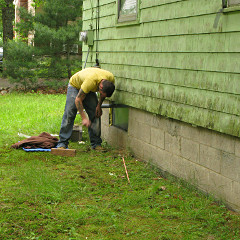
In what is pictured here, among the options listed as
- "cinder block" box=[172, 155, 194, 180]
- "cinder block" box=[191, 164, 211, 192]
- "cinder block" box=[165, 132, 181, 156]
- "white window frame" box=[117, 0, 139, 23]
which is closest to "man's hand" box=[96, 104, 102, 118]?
"white window frame" box=[117, 0, 139, 23]

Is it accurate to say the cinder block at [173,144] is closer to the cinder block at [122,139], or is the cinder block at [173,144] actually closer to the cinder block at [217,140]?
the cinder block at [217,140]

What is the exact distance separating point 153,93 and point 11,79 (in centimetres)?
1236

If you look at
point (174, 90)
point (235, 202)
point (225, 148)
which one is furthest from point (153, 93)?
point (235, 202)

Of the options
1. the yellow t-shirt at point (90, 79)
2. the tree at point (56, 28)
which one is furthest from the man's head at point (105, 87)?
the tree at point (56, 28)

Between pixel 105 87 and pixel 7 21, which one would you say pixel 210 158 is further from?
pixel 7 21

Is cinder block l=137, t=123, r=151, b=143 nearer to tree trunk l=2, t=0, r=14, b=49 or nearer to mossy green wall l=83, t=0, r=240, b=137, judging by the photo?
mossy green wall l=83, t=0, r=240, b=137

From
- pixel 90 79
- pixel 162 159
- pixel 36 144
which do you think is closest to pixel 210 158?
pixel 162 159

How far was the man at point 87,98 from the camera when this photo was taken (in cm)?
717

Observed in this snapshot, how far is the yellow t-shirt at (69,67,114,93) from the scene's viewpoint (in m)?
7.16

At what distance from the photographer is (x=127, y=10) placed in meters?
7.44

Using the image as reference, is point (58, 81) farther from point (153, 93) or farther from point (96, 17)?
point (153, 93)

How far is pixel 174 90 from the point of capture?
19.1 feet

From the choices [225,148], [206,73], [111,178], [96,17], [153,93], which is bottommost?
[111,178]

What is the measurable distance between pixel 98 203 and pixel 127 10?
390cm
